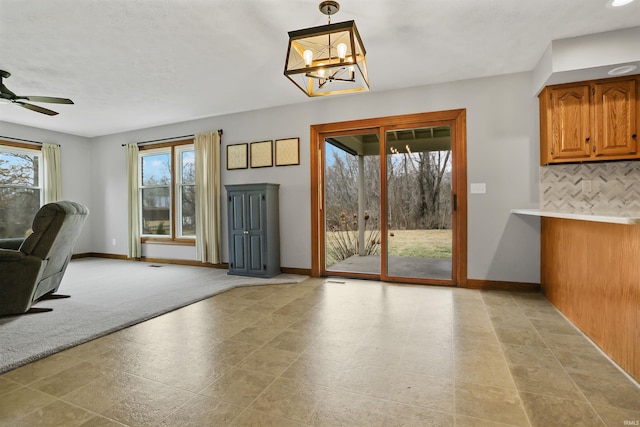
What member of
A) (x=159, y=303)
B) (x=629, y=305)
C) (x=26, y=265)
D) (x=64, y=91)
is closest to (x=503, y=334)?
(x=629, y=305)

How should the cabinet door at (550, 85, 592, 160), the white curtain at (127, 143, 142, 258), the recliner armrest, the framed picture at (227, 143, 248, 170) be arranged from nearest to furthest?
the cabinet door at (550, 85, 592, 160) < the recliner armrest < the framed picture at (227, 143, 248, 170) < the white curtain at (127, 143, 142, 258)

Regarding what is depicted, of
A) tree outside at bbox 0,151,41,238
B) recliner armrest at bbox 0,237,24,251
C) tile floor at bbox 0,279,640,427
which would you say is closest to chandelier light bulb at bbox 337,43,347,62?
tile floor at bbox 0,279,640,427

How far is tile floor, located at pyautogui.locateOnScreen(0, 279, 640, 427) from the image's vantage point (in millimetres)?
1526

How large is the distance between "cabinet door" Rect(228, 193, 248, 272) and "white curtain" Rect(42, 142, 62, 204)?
3.93 m

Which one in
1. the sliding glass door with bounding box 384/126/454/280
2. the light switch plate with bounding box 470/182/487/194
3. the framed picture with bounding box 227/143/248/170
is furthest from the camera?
the framed picture with bounding box 227/143/248/170

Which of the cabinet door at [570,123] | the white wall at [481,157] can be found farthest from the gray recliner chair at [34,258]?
the cabinet door at [570,123]

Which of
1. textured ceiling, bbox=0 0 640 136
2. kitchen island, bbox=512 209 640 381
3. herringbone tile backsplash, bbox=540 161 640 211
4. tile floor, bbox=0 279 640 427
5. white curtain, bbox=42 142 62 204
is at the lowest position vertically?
tile floor, bbox=0 279 640 427

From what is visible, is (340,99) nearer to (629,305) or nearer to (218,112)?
(218,112)

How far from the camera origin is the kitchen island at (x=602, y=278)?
185 cm

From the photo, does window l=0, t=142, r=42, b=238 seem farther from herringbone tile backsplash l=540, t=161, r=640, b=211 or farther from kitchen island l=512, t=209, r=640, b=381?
herringbone tile backsplash l=540, t=161, r=640, b=211

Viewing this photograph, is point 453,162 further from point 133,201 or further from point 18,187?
point 18,187

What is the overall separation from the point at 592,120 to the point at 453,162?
1389mm

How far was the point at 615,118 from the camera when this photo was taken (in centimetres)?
310

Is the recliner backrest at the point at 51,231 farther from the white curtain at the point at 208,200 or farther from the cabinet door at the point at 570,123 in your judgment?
the cabinet door at the point at 570,123
